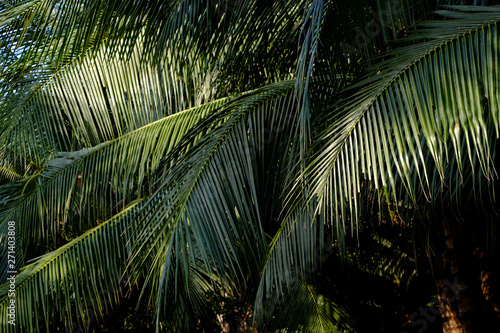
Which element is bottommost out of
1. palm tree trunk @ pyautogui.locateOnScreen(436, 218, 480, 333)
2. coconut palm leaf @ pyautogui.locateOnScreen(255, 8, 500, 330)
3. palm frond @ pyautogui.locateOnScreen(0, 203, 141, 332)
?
palm tree trunk @ pyautogui.locateOnScreen(436, 218, 480, 333)

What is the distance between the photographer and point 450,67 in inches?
64.2

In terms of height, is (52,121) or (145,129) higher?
(52,121)

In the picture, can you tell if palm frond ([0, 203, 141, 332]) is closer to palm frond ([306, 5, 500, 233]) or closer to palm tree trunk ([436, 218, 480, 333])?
palm frond ([306, 5, 500, 233])

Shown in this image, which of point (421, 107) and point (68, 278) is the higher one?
point (421, 107)

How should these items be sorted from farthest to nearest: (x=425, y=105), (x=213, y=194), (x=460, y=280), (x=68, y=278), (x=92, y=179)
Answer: (x=92, y=179), (x=68, y=278), (x=460, y=280), (x=213, y=194), (x=425, y=105)

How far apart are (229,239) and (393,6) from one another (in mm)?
1339

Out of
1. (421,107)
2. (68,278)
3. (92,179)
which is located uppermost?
(421,107)

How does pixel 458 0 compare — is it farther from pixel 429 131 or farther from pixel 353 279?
pixel 353 279

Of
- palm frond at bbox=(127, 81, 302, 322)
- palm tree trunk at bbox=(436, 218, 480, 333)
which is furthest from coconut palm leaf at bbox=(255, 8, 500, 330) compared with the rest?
palm tree trunk at bbox=(436, 218, 480, 333)

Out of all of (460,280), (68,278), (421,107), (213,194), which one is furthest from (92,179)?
(421,107)

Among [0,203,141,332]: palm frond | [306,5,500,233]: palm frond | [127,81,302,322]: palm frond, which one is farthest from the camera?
[0,203,141,332]: palm frond

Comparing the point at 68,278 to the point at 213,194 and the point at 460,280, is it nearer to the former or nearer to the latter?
the point at 213,194

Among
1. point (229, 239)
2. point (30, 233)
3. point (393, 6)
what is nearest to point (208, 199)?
point (229, 239)

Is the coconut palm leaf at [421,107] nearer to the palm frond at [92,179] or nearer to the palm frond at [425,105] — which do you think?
the palm frond at [425,105]
